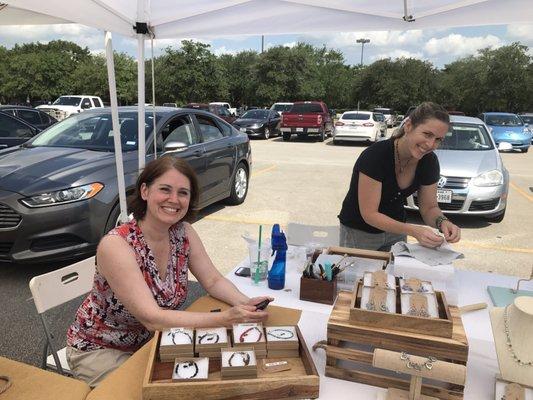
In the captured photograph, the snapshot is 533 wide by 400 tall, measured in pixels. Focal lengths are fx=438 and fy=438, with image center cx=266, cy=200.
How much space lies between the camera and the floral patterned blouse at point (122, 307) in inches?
72.7

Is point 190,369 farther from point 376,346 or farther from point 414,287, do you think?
point 414,287

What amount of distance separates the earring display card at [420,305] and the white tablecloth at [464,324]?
262 mm

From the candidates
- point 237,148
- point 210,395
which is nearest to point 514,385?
point 210,395

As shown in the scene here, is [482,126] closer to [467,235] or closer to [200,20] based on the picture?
[467,235]

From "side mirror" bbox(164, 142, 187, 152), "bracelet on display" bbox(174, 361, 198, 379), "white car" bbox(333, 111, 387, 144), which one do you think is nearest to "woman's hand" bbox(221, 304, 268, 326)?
"bracelet on display" bbox(174, 361, 198, 379)

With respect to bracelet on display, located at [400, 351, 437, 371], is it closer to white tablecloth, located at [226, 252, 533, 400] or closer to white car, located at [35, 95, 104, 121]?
white tablecloth, located at [226, 252, 533, 400]

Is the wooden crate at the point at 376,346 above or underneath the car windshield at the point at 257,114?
underneath

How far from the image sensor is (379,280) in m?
1.53

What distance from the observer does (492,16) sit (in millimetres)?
2811

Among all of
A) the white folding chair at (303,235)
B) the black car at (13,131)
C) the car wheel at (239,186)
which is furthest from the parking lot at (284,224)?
the black car at (13,131)

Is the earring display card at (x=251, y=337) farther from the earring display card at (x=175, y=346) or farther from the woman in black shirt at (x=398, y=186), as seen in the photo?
the woman in black shirt at (x=398, y=186)

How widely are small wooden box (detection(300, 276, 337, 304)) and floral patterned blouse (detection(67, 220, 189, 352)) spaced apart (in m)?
0.58

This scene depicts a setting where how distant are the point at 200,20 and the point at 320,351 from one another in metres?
2.61

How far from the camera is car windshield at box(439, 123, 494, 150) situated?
7.07 meters
